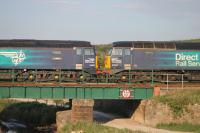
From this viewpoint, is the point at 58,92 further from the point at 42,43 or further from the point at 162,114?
the point at 162,114

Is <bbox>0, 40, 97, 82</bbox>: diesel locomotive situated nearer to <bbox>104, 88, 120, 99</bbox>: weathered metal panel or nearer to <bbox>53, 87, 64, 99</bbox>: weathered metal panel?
<bbox>104, 88, 120, 99</bbox>: weathered metal panel

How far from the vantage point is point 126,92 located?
152 feet

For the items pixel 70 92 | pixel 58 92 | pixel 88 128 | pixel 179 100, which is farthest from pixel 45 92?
pixel 179 100

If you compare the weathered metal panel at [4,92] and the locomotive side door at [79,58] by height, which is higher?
the locomotive side door at [79,58]

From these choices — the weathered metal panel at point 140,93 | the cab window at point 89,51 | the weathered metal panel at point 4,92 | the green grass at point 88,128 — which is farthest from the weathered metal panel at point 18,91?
the weathered metal panel at point 140,93

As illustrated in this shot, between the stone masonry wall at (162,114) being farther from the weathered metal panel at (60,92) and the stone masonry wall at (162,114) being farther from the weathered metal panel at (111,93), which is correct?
the weathered metal panel at (111,93)

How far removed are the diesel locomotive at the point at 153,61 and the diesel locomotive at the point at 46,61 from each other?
9.44 ft

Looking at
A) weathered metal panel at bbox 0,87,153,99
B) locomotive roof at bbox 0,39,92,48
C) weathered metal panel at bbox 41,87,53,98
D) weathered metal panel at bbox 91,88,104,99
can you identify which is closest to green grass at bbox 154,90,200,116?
weathered metal panel at bbox 0,87,153,99

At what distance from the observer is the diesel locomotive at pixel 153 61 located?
1987 inches

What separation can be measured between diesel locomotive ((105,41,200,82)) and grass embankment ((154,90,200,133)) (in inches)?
186

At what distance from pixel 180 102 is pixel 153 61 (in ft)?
29.1

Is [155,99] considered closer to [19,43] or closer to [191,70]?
[191,70]

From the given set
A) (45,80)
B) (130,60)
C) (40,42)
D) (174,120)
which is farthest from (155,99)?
(40,42)

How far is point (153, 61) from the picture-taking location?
5147cm
